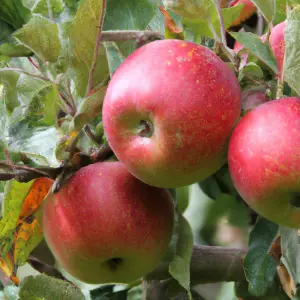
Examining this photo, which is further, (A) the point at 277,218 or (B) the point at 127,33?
(B) the point at 127,33

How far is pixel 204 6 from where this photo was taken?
78cm

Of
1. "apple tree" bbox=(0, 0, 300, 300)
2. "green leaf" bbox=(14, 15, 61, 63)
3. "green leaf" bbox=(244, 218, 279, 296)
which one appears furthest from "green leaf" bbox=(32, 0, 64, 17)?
"green leaf" bbox=(244, 218, 279, 296)

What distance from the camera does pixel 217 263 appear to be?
1093 mm

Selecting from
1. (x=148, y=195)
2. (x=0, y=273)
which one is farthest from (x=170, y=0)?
(x=0, y=273)

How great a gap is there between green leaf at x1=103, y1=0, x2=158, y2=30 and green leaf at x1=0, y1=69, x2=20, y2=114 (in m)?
0.15

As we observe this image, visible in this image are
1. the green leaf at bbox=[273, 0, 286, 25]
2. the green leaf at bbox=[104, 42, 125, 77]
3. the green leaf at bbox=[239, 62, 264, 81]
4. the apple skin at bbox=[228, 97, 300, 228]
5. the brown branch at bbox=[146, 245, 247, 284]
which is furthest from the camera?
the brown branch at bbox=[146, 245, 247, 284]

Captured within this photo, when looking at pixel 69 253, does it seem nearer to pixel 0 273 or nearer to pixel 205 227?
pixel 205 227

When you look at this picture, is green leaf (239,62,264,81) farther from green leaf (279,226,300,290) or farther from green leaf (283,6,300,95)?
green leaf (279,226,300,290)

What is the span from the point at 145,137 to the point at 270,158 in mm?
145

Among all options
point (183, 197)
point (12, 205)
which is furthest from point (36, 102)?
point (183, 197)

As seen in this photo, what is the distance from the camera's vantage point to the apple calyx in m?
0.70

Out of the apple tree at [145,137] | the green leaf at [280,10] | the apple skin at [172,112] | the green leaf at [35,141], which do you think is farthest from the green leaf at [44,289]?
the green leaf at [280,10]

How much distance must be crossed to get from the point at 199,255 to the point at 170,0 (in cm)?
49

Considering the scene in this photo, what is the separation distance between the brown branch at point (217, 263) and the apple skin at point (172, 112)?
399 mm
